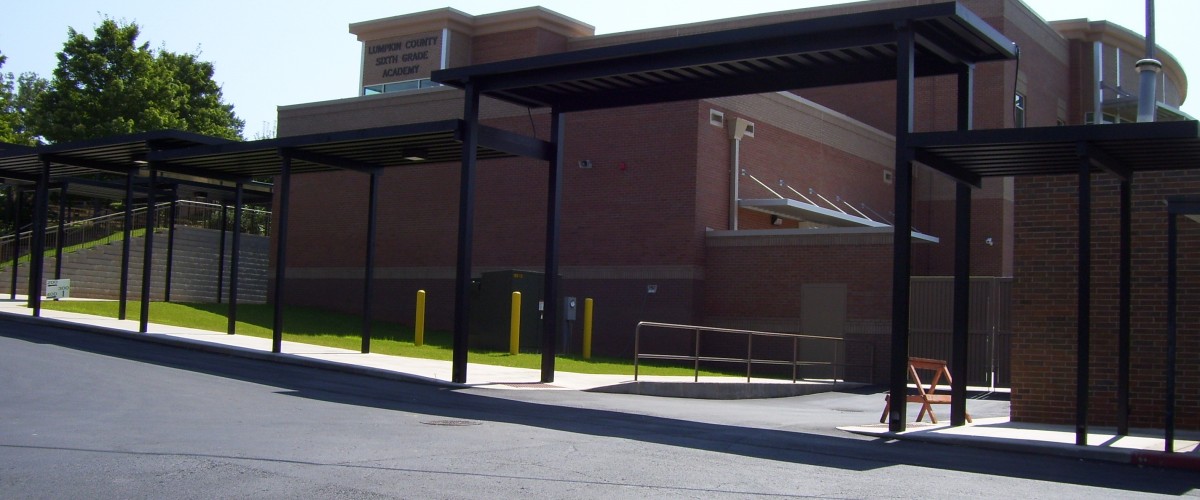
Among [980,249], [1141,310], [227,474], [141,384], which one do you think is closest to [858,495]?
[227,474]

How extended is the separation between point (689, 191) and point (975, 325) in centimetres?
745

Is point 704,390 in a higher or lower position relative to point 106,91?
lower

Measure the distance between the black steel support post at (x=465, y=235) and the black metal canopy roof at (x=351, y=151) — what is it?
0.19 meters

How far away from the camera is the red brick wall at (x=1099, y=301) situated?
1363cm

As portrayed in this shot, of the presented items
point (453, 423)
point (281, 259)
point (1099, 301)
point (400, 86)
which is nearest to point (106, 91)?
point (400, 86)

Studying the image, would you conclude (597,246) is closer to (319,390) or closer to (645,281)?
(645,281)

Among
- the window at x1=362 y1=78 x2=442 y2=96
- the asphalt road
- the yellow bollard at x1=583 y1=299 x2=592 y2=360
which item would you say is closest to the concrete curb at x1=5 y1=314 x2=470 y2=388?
the asphalt road

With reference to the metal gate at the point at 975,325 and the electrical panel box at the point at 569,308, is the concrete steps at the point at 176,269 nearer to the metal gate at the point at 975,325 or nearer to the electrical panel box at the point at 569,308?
the electrical panel box at the point at 569,308

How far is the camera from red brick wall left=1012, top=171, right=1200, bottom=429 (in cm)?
1363

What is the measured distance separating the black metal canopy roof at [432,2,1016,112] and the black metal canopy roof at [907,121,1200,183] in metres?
1.57

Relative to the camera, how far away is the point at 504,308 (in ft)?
82.1

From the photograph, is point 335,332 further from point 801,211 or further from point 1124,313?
point 1124,313

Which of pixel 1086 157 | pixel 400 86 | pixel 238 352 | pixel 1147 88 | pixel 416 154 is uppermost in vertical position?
pixel 400 86

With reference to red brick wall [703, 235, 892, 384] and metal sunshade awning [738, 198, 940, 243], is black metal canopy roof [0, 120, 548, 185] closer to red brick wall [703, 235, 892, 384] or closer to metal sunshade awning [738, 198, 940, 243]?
red brick wall [703, 235, 892, 384]
